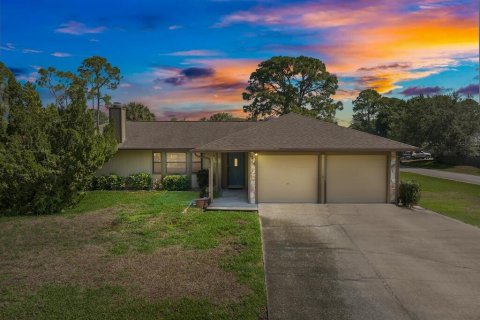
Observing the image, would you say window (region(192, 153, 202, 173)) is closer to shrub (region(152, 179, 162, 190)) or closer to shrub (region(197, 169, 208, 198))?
shrub (region(197, 169, 208, 198))

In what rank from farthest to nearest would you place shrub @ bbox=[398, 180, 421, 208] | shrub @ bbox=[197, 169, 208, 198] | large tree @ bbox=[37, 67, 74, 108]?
large tree @ bbox=[37, 67, 74, 108]
shrub @ bbox=[197, 169, 208, 198]
shrub @ bbox=[398, 180, 421, 208]

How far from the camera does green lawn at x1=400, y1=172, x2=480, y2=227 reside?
15.2 metres

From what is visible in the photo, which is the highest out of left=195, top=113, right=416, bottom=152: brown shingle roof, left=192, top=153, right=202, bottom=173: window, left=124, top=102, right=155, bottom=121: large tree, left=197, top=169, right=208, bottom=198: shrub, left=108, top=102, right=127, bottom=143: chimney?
left=124, top=102, right=155, bottom=121: large tree

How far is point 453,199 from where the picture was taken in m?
19.3

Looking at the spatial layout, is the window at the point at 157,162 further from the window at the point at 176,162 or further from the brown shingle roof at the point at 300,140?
the brown shingle roof at the point at 300,140

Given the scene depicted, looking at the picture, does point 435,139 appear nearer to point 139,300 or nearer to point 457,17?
point 457,17

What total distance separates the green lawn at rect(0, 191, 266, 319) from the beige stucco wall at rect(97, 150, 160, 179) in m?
7.34

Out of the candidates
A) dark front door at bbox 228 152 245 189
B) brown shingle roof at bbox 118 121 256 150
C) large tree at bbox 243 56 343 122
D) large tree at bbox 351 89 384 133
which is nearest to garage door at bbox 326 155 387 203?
dark front door at bbox 228 152 245 189

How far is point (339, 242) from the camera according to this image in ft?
35.8

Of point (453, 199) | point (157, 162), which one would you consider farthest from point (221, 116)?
point (453, 199)

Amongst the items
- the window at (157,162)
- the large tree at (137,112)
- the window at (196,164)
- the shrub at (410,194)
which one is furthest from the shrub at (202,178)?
the large tree at (137,112)

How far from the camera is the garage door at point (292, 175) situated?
16.9m

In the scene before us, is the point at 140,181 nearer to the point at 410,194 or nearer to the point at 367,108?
the point at 410,194

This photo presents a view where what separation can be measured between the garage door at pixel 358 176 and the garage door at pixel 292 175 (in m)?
0.70
